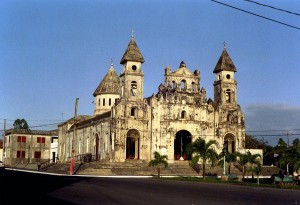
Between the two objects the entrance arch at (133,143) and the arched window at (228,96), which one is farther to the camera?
the arched window at (228,96)

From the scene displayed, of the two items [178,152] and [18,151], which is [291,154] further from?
[18,151]

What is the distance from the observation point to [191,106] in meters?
62.1

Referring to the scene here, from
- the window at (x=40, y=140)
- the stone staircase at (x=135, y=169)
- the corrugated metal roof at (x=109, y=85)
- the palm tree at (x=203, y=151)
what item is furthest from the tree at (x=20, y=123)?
the palm tree at (x=203, y=151)

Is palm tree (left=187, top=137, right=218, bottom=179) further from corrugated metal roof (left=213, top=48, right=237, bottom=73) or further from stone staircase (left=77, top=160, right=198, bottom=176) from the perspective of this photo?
corrugated metal roof (left=213, top=48, right=237, bottom=73)

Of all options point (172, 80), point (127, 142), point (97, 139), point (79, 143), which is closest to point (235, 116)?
point (172, 80)

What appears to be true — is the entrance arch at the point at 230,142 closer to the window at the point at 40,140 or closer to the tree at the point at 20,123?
the window at the point at 40,140

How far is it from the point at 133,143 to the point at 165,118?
230 inches

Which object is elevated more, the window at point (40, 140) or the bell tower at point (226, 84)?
the bell tower at point (226, 84)

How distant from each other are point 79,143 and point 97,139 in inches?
315

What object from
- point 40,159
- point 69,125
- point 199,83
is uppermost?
point 199,83

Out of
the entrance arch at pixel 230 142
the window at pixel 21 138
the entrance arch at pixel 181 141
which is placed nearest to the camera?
the entrance arch at pixel 181 141

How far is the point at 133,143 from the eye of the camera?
60344mm

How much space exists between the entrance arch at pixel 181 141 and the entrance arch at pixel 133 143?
631cm

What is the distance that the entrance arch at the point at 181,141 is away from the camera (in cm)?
6241
